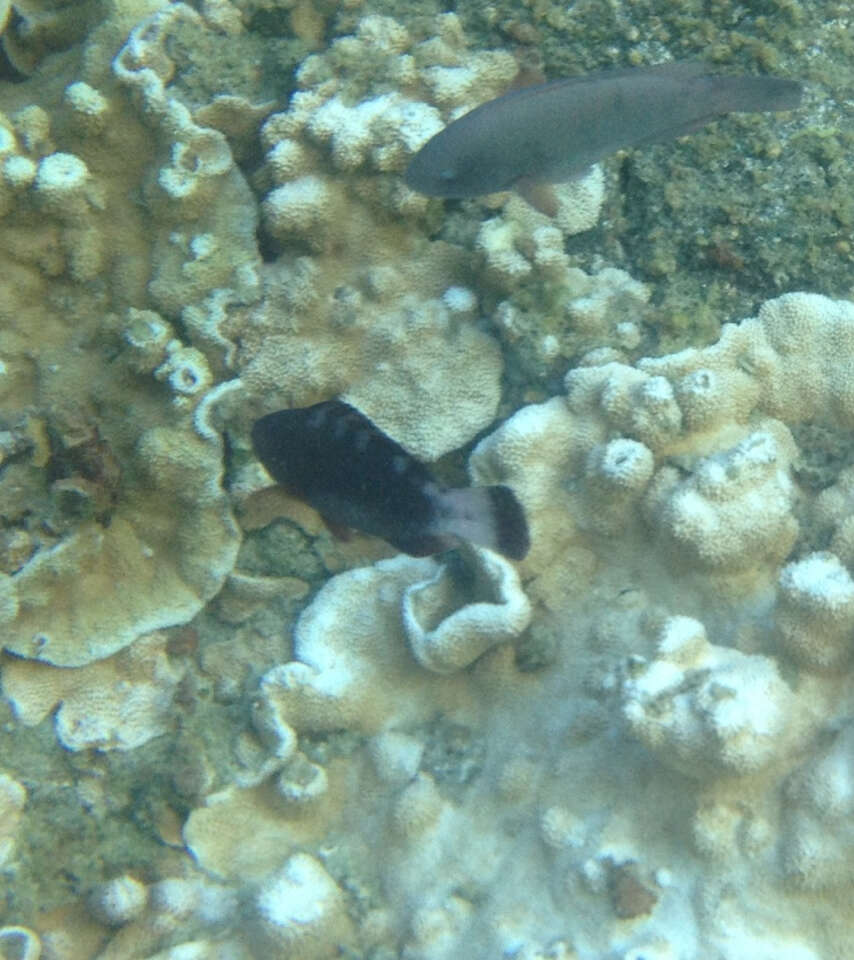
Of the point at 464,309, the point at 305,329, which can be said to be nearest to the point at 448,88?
the point at 464,309

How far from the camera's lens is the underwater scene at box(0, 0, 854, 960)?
245cm

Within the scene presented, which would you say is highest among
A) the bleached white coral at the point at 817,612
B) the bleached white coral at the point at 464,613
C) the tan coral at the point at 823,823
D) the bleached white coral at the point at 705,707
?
the bleached white coral at the point at 817,612

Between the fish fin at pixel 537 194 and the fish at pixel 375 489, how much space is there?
0.97 metres

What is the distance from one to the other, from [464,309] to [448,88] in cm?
82

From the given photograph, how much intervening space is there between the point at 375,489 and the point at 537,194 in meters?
1.20

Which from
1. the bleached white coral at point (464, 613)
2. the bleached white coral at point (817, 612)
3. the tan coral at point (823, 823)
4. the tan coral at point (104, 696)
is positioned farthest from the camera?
the tan coral at point (104, 696)

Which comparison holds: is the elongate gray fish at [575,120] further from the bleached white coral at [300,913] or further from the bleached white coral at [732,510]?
the bleached white coral at [300,913]

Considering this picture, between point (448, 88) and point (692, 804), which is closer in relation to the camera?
point (692, 804)

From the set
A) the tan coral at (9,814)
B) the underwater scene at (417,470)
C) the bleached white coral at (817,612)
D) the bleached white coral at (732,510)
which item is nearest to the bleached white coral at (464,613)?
the underwater scene at (417,470)

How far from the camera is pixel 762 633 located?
8.43 ft

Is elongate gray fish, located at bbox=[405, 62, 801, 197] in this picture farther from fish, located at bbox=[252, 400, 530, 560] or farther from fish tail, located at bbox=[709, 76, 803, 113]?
fish, located at bbox=[252, 400, 530, 560]

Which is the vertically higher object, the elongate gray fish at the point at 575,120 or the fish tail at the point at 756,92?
the fish tail at the point at 756,92

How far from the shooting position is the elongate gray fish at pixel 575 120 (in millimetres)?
2602

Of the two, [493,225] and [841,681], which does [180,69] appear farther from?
[841,681]
